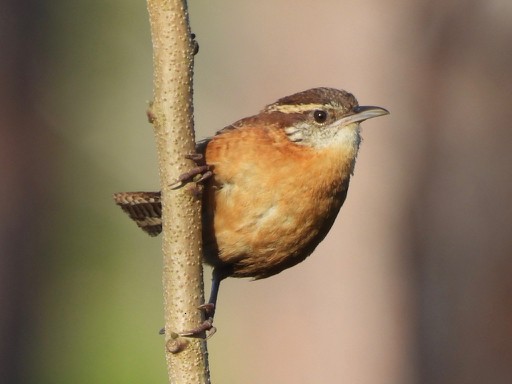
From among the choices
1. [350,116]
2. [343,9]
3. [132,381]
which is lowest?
[132,381]

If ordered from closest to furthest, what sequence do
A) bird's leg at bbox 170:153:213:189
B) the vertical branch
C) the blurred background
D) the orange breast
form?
the vertical branch, bird's leg at bbox 170:153:213:189, the orange breast, the blurred background

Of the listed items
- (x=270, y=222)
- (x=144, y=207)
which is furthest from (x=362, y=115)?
(x=144, y=207)

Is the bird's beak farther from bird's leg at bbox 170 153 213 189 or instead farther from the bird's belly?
bird's leg at bbox 170 153 213 189

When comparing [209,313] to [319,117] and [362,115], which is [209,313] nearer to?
[319,117]

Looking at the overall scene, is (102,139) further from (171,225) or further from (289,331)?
(171,225)

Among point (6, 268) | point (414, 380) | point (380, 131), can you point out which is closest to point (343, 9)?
point (380, 131)

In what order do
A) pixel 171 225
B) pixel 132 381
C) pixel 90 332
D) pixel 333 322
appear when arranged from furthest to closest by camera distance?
pixel 90 332 < pixel 132 381 < pixel 333 322 < pixel 171 225

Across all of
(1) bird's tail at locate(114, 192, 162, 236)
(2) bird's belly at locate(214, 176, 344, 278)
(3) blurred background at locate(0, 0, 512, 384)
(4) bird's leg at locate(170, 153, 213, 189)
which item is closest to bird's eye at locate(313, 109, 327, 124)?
(2) bird's belly at locate(214, 176, 344, 278)

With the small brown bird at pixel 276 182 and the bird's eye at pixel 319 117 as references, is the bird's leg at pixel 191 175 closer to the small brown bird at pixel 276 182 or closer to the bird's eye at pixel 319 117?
the small brown bird at pixel 276 182
